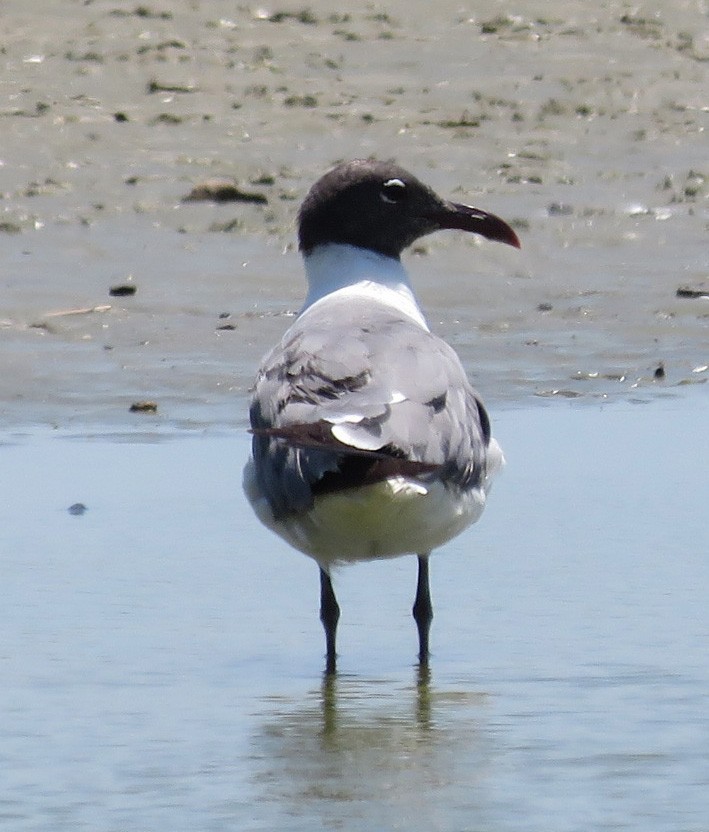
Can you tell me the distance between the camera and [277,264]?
9906 mm

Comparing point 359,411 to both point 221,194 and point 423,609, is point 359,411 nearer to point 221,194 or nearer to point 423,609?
point 423,609

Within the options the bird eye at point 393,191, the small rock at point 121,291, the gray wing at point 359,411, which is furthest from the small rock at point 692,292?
the gray wing at point 359,411

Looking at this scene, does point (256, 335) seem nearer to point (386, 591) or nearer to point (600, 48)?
point (386, 591)

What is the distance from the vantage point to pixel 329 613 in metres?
5.64

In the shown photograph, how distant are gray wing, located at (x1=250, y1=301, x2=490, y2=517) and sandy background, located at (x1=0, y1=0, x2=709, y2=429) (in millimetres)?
2407

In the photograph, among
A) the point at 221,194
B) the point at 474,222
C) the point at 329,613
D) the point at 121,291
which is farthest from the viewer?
the point at 221,194

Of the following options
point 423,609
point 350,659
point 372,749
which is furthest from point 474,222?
Result: point 372,749

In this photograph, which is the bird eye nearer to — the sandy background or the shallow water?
the shallow water

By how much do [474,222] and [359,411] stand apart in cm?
205

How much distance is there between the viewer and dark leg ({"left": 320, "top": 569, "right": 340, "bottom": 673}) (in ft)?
18.2

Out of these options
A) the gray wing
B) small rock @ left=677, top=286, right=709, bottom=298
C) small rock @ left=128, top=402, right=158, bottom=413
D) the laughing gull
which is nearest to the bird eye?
the laughing gull

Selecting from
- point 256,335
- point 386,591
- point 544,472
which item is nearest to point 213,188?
point 256,335

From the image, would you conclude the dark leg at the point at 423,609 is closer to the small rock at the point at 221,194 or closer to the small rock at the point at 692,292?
the small rock at the point at 692,292

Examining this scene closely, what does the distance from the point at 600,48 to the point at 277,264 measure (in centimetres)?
401
